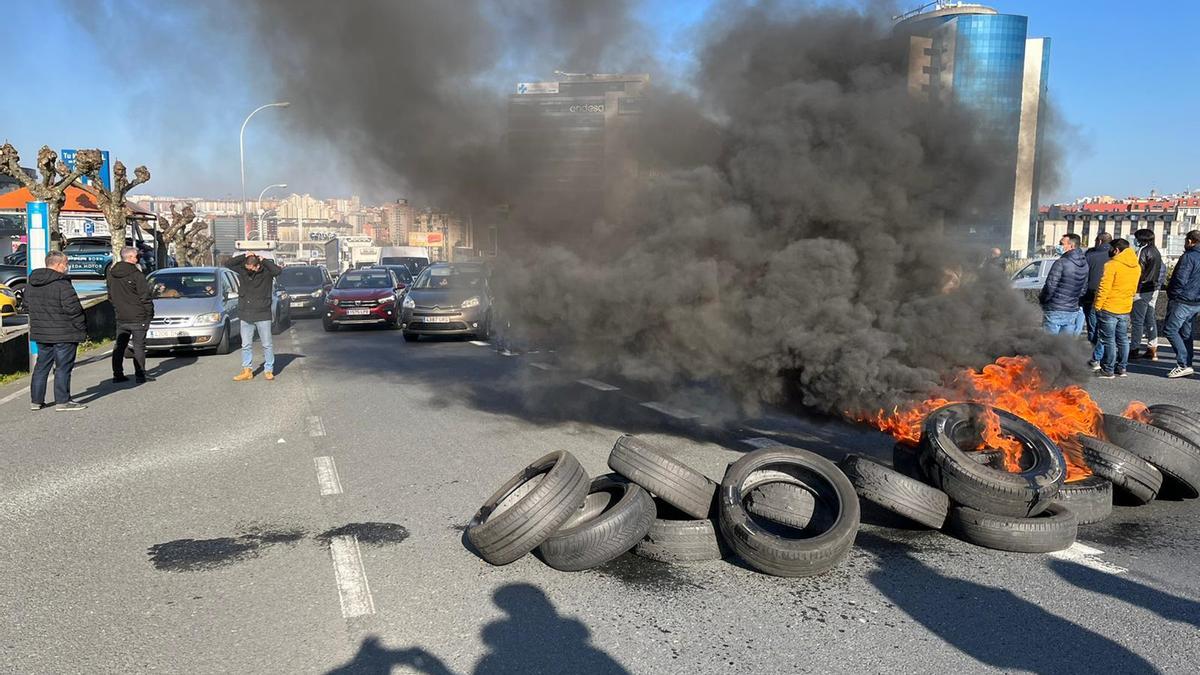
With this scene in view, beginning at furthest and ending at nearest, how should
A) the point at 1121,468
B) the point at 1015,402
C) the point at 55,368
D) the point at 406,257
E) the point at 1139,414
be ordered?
the point at 406,257 → the point at 55,368 → the point at 1139,414 → the point at 1015,402 → the point at 1121,468

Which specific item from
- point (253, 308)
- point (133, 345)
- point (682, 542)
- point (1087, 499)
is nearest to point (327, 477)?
point (682, 542)

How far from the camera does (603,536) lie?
4.38 metres

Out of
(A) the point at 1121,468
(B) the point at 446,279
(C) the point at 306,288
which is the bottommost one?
(A) the point at 1121,468

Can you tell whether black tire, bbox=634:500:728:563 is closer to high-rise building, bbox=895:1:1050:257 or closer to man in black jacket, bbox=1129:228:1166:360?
high-rise building, bbox=895:1:1050:257

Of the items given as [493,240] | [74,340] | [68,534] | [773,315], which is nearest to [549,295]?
[493,240]

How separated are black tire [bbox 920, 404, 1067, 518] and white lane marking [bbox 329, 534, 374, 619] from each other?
332cm

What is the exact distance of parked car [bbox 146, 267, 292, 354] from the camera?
14.0 m

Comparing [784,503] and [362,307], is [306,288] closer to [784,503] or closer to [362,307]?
[362,307]

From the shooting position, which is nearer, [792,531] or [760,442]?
[792,531]

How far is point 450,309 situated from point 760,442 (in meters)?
9.86

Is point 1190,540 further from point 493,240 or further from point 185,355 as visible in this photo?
point 185,355

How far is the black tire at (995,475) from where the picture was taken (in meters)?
4.73

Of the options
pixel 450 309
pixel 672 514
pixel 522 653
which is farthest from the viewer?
pixel 450 309

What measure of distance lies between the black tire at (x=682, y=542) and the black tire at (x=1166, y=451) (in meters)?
3.01
